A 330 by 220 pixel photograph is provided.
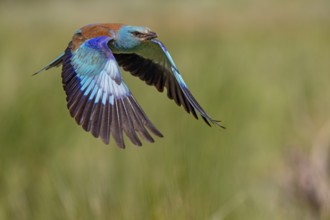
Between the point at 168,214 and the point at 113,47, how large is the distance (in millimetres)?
637

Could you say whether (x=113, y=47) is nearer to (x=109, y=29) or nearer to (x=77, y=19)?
(x=109, y=29)

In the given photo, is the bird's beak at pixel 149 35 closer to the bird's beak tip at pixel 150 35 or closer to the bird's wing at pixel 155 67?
the bird's beak tip at pixel 150 35

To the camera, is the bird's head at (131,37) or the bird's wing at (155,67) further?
the bird's wing at (155,67)

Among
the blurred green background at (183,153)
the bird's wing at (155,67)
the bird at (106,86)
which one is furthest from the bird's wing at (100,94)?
the blurred green background at (183,153)

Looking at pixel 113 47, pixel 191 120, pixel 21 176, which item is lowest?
pixel 21 176

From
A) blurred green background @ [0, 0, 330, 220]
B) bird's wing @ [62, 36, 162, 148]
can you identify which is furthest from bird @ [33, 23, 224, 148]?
blurred green background @ [0, 0, 330, 220]

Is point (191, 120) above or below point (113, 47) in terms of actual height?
below

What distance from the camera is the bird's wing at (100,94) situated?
117 inches

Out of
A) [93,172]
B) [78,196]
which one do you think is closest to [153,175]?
[78,196]

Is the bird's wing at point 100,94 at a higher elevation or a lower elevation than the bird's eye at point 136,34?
lower

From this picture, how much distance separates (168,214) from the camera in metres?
3.51

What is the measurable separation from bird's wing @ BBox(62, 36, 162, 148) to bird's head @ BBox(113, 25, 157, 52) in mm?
43

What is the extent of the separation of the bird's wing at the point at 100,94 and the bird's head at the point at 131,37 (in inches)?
1.7

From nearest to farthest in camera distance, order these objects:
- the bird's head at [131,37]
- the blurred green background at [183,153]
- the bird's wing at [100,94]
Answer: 1. the bird's wing at [100,94]
2. the bird's head at [131,37]
3. the blurred green background at [183,153]
